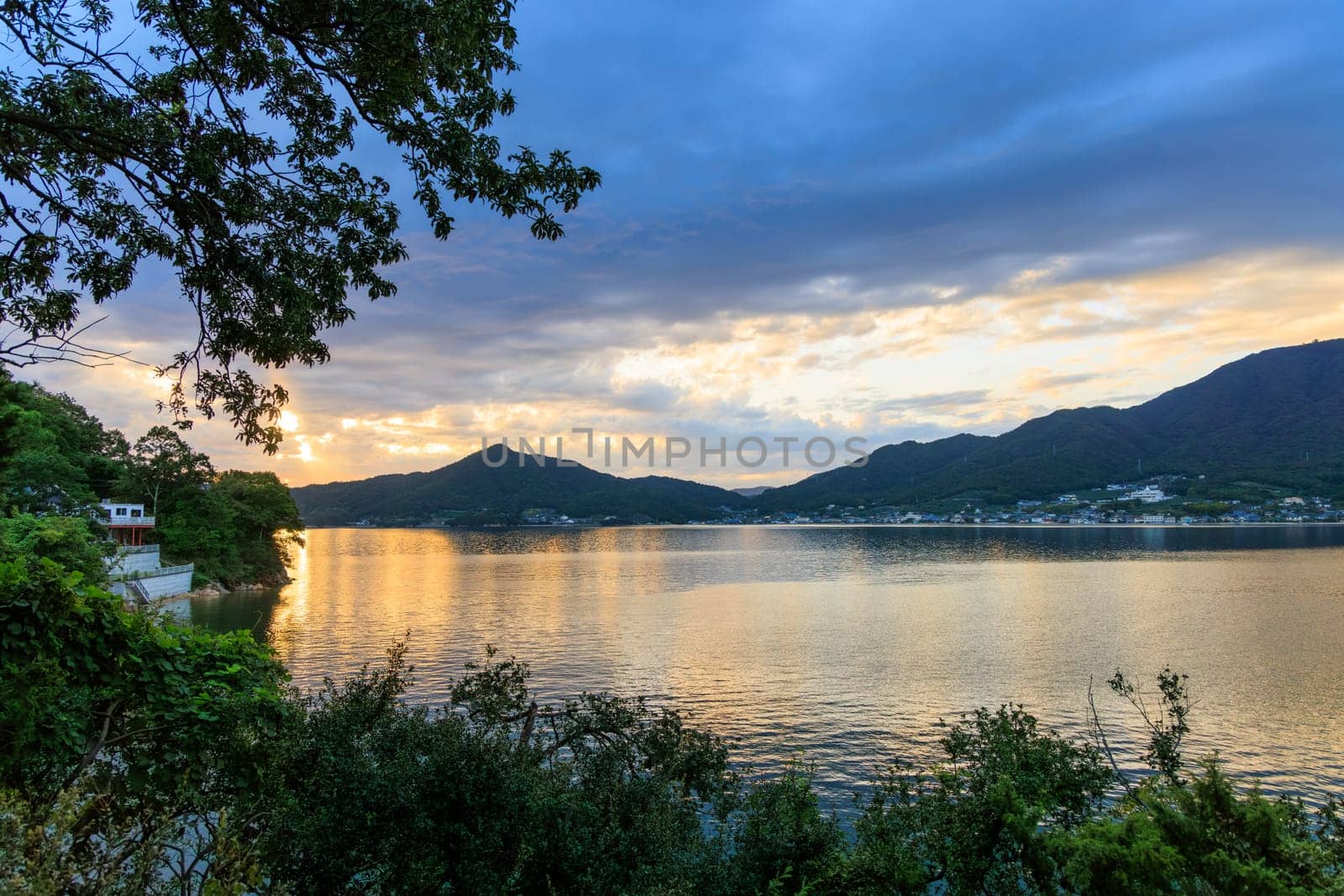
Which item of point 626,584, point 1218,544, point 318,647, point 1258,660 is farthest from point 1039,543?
point 318,647

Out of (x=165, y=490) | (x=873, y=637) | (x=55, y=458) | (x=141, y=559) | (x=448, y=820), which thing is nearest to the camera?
(x=448, y=820)

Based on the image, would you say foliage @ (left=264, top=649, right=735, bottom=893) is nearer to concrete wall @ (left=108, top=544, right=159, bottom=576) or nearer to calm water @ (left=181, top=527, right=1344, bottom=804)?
calm water @ (left=181, top=527, right=1344, bottom=804)

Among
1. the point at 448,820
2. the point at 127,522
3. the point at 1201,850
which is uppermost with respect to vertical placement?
the point at 127,522

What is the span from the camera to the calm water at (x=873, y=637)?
84.7ft

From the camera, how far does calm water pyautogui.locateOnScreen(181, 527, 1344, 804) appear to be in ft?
84.7

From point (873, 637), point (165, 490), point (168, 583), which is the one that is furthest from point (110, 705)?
point (165, 490)

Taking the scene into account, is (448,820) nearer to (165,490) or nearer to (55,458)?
(55,458)

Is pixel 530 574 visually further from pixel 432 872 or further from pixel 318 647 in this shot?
pixel 432 872

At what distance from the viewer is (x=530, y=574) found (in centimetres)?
8919

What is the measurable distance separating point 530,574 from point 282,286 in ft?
278

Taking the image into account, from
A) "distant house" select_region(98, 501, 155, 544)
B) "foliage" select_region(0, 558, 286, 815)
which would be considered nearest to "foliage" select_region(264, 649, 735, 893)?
"foliage" select_region(0, 558, 286, 815)

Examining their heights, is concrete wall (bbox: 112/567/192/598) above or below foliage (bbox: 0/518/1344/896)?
below

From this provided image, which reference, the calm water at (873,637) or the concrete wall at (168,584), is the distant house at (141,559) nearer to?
the concrete wall at (168,584)

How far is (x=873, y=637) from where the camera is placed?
44.7 metres
